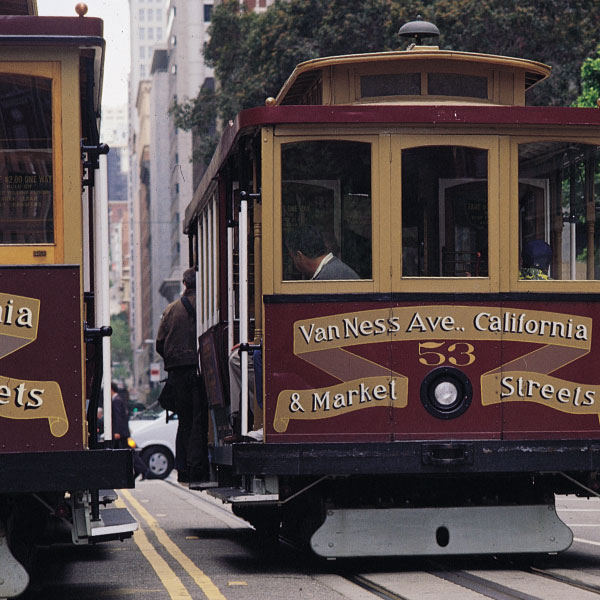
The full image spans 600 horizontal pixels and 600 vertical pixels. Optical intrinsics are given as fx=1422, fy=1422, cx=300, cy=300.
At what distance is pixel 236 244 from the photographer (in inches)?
420

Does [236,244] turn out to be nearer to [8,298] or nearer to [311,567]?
[311,567]

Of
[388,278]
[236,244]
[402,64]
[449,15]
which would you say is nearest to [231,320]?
[236,244]

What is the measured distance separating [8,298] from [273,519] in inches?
203

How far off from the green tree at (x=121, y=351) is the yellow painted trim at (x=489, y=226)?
14274 centimetres

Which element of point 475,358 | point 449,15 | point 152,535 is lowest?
point 152,535

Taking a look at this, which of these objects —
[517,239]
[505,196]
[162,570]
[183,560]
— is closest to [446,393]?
[517,239]

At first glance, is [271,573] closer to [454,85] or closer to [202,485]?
[202,485]

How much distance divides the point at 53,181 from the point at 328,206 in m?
2.25

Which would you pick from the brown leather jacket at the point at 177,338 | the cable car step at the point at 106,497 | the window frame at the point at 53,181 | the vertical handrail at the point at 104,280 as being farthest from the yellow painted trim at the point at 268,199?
the brown leather jacket at the point at 177,338

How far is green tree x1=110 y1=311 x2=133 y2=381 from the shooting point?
157 m

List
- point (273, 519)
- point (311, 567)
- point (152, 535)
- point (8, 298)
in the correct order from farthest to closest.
Answer: point (152, 535) < point (273, 519) < point (311, 567) < point (8, 298)

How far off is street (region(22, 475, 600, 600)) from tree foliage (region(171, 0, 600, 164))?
20.4m

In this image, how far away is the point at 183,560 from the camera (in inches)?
428

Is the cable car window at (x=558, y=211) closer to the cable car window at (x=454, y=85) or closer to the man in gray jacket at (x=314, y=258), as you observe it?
the cable car window at (x=454, y=85)
